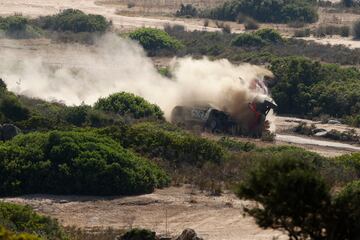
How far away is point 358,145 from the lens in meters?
47.0

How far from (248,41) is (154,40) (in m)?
6.16

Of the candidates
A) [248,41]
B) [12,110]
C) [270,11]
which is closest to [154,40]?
[248,41]

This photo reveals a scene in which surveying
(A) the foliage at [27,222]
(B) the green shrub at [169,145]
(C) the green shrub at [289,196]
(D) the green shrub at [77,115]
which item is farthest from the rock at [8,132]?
(C) the green shrub at [289,196]

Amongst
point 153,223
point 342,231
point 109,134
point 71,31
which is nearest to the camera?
point 342,231

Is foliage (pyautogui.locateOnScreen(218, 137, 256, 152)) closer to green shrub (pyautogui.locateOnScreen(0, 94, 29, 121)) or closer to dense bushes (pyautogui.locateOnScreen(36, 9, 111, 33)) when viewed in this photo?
green shrub (pyautogui.locateOnScreen(0, 94, 29, 121))

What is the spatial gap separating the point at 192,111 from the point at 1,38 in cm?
2788

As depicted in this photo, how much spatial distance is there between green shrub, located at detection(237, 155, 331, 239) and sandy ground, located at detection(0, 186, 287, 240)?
7.76 m

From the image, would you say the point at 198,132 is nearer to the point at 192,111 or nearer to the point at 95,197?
the point at 192,111

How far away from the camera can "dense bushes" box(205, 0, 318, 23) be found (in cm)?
8938

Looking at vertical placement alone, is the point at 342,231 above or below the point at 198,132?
above

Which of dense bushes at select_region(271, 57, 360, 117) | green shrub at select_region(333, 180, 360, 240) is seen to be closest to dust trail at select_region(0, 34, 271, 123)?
dense bushes at select_region(271, 57, 360, 117)

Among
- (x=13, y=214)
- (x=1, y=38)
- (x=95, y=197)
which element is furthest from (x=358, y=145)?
(x=1, y=38)

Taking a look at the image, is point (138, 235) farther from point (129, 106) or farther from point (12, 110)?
point (129, 106)

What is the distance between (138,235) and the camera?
85.2 feet
